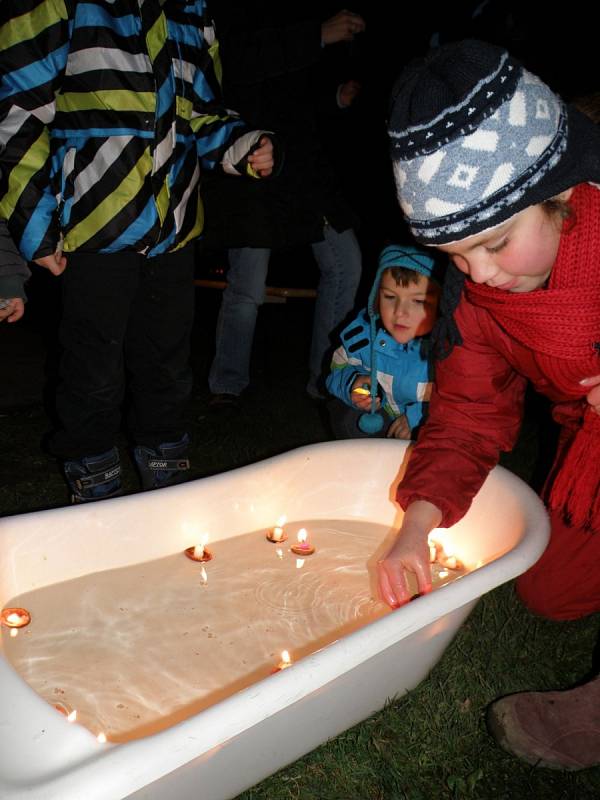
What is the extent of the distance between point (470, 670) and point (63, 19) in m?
2.01

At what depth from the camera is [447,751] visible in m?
1.70

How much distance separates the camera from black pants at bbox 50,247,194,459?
7.14 feet

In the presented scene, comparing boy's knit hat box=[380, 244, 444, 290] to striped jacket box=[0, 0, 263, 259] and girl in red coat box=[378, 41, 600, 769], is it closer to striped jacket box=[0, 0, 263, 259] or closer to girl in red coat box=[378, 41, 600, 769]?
girl in red coat box=[378, 41, 600, 769]

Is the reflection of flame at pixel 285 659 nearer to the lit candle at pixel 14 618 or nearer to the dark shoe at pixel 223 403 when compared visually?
the lit candle at pixel 14 618

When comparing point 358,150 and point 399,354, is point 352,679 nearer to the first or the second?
point 399,354

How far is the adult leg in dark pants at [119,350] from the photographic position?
7.14 feet

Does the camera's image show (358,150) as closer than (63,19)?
No

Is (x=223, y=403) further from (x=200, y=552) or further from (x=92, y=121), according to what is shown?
(x=92, y=121)

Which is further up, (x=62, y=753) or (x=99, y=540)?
(x=62, y=753)

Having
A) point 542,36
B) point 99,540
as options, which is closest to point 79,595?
point 99,540

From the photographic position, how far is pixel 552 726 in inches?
67.2

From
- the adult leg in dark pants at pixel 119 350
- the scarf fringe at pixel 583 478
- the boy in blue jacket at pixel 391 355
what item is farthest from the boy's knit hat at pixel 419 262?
the scarf fringe at pixel 583 478

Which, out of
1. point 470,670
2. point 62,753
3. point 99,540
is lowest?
point 470,670

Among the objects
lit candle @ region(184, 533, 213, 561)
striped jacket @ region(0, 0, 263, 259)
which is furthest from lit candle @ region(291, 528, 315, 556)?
striped jacket @ region(0, 0, 263, 259)
